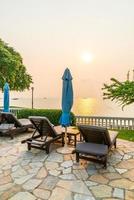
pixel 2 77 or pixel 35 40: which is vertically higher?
pixel 35 40

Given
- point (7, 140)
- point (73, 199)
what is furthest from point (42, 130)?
point (73, 199)

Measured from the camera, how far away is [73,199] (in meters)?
4.06

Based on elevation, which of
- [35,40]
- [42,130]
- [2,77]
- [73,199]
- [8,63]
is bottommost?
[73,199]

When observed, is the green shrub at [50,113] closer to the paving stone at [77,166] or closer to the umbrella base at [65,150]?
the umbrella base at [65,150]

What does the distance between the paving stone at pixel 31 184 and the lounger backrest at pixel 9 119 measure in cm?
501

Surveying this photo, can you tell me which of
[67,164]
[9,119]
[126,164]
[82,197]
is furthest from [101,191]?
[9,119]

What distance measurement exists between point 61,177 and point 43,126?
2766mm

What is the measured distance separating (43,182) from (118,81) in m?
7.09

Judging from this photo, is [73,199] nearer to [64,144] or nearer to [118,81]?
[64,144]

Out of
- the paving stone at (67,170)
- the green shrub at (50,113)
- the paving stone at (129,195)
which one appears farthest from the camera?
the green shrub at (50,113)

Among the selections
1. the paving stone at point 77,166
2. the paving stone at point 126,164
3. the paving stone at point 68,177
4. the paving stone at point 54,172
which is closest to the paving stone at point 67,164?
the paving stone at point 77,166

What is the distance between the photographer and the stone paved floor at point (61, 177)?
4262mm

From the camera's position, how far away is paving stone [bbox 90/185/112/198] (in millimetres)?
4219

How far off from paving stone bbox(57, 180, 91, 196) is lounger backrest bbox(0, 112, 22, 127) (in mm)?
5366
